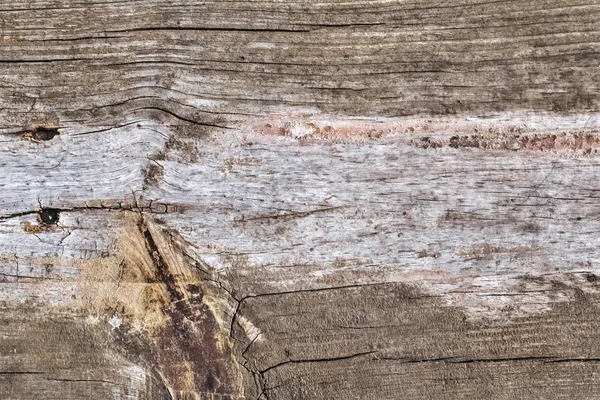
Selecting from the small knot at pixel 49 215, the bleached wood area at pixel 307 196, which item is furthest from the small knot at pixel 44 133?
the small knot at pixel 49 215

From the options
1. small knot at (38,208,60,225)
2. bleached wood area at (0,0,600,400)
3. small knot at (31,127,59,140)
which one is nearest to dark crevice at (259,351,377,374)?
bleached wood area at (0,0,600,400)

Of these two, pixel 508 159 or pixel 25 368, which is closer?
pixel 508 159

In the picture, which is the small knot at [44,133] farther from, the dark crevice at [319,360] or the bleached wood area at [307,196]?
the dark crevice at [319,360]

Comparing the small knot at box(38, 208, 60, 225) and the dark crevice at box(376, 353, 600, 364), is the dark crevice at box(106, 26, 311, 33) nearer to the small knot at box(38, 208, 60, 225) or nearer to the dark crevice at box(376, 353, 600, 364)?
the small knot at box(38, 208, 60, 225)

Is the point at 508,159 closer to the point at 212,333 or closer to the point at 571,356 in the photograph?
the point at 571,356

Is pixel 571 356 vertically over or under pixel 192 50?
under

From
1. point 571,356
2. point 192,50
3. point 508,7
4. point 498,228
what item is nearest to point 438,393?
point 571,356

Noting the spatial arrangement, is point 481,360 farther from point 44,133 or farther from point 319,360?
point 44,133

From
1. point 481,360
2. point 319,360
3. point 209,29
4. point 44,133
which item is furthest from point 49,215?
point 481,360
